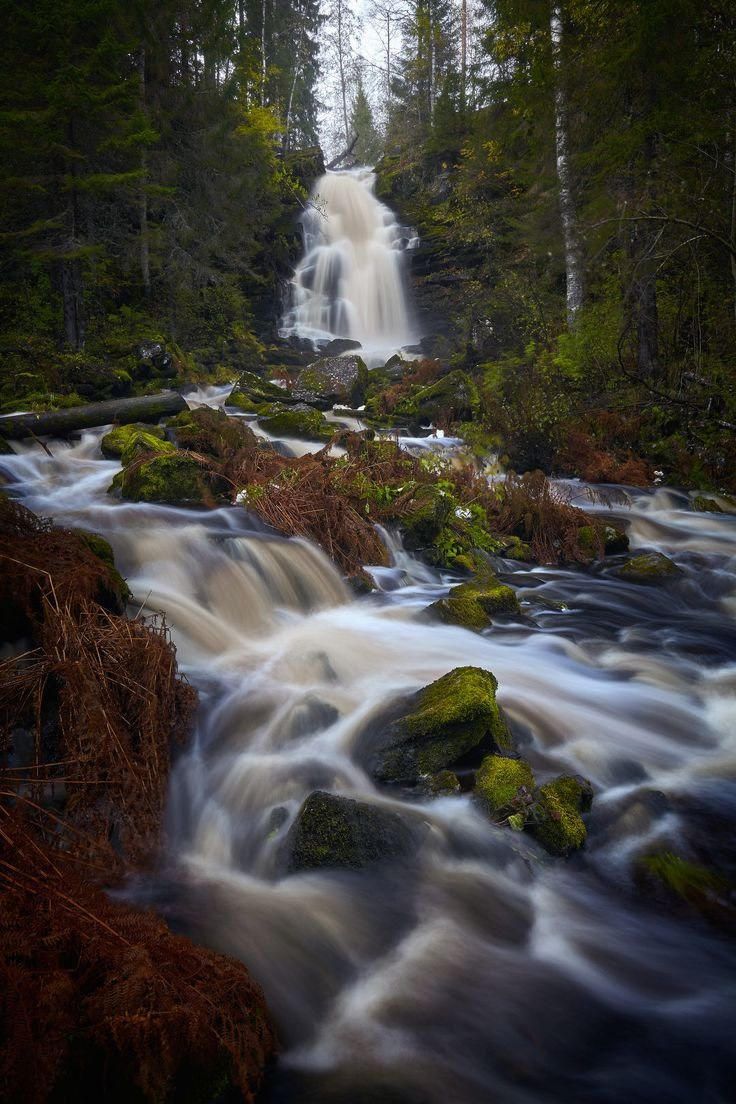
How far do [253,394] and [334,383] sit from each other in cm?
275

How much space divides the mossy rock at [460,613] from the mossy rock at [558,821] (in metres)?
2.66

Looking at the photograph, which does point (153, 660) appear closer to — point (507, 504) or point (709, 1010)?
point (709, 1010)

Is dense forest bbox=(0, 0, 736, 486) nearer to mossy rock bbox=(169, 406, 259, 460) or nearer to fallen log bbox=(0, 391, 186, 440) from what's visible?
fallen log bbox=(0, 391, 186, 440)

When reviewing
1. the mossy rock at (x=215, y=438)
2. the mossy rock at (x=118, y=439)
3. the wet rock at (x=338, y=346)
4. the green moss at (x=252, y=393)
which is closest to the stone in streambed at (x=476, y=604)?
the mossy rock at (x=215, y=438)

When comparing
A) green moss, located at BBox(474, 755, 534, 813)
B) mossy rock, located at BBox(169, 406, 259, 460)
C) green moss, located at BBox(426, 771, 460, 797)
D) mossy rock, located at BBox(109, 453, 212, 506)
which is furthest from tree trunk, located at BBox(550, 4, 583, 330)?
green moss, located at BBox(426, 771, 460, 797)

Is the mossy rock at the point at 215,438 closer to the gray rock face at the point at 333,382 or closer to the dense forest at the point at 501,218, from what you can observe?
the dense forest at the point at 501,218

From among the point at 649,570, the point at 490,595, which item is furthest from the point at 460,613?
the point at 649,570

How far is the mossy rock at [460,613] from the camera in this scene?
6.26 meters

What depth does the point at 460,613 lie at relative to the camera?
630cm

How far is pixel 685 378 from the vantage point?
11.8 metres

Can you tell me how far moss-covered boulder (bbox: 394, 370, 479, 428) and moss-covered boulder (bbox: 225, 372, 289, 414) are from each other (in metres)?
3.00

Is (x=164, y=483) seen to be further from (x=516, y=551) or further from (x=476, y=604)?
(x=516, y=551)

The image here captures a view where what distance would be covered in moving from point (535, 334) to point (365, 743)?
47.5 ft

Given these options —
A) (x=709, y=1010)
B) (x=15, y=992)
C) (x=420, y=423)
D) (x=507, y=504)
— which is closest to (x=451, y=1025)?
(x=709, y=1010)
